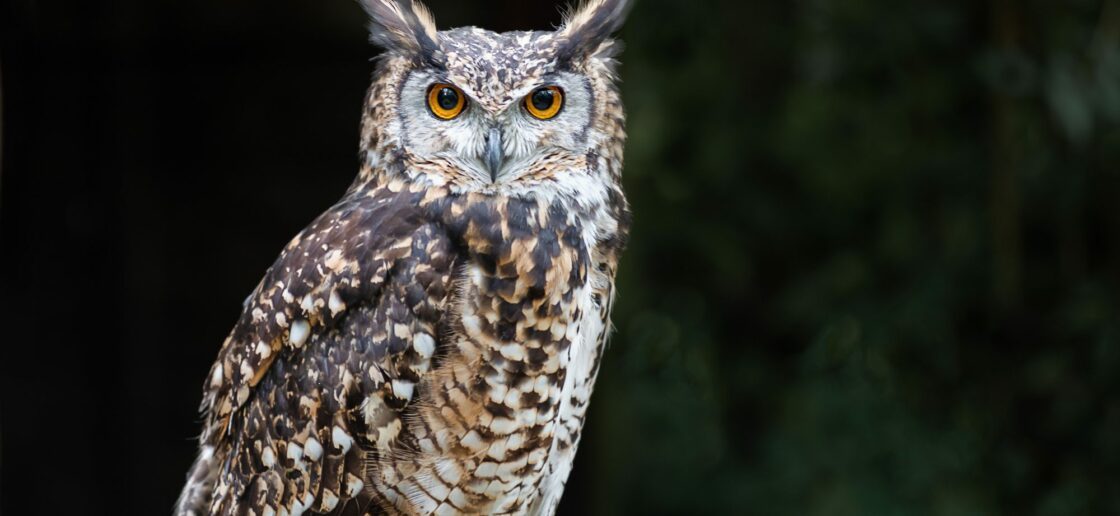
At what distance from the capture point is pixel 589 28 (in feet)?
4.84

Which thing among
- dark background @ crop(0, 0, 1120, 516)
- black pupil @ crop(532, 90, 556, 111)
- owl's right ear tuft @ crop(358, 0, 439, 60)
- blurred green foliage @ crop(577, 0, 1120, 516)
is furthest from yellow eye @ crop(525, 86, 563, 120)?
blurred green foliage @ crop(577, 0, 1120, 516)

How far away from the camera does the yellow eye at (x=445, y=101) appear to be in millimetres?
1442

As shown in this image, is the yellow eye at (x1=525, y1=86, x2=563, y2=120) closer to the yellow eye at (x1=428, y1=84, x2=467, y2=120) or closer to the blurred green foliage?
the yellow eye at (x1=428, y1=84, x2=467, y2=120)

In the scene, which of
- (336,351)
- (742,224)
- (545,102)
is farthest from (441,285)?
(742,224)

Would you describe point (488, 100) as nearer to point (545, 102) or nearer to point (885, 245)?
point (545, 102)

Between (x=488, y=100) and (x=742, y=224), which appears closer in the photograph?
(x=488, y=100)

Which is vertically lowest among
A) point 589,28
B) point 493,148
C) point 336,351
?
point 336,351

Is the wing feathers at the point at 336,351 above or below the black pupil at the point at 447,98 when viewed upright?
below

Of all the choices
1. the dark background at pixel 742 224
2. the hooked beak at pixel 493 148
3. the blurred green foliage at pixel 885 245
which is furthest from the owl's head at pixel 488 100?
the blurred green foliage at pixel 885 245

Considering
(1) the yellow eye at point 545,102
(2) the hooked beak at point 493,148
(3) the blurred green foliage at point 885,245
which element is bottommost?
(3) the blurred green foliage at point 885,245

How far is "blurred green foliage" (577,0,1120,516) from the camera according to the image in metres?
2.95

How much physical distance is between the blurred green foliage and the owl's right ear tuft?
4.97 feet

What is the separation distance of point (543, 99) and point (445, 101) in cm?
13

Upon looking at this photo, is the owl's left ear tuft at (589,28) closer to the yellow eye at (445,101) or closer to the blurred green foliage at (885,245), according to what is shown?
the yellow eye at (445,101)
